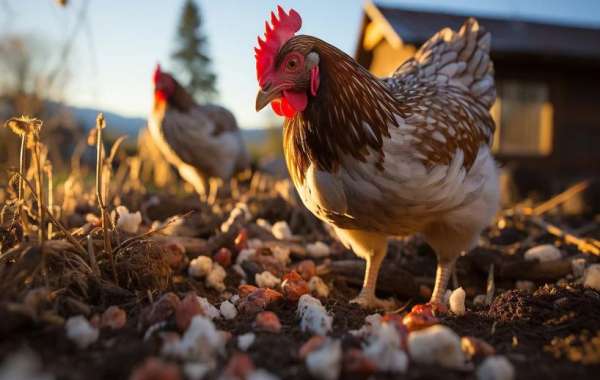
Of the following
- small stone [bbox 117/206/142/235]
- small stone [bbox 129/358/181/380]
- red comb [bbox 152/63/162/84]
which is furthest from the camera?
red comb [bbox 152/63/162/84]

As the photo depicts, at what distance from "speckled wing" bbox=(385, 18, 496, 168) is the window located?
8167 millimetres

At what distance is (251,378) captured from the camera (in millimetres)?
1138

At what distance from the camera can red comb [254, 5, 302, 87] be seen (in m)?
2.11

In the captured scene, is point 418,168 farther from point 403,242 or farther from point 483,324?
point 403,242

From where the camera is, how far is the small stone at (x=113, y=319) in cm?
156

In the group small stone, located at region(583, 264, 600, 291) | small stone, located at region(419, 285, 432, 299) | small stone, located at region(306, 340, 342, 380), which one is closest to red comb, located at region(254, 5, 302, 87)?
small stone, located at region(306, 340, 342, 380)

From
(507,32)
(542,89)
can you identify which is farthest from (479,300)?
(507,32)

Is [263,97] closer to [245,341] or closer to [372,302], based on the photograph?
[245,341]

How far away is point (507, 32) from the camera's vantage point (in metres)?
12.6

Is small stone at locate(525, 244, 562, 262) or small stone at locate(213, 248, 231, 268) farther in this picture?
small stone at locate(525, 244, 562, 262)

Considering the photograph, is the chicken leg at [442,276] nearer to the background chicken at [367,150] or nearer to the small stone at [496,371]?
the background chicken at [367,150]

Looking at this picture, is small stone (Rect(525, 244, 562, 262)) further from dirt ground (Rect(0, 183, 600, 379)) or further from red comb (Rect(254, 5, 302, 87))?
red comb (Rect(254, 5, 302, 87))

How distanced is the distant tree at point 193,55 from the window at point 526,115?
28.4 m

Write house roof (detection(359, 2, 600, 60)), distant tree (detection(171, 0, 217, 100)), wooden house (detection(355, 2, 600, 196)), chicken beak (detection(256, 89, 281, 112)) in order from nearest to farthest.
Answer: chicken beak (detection(256, 89, 281, 112)), house roof (detection(359, 2, 600, 60)), wooden house (detection(355, 2, 600, 196)), distant tree (detection(171, 0, 217, 100))
